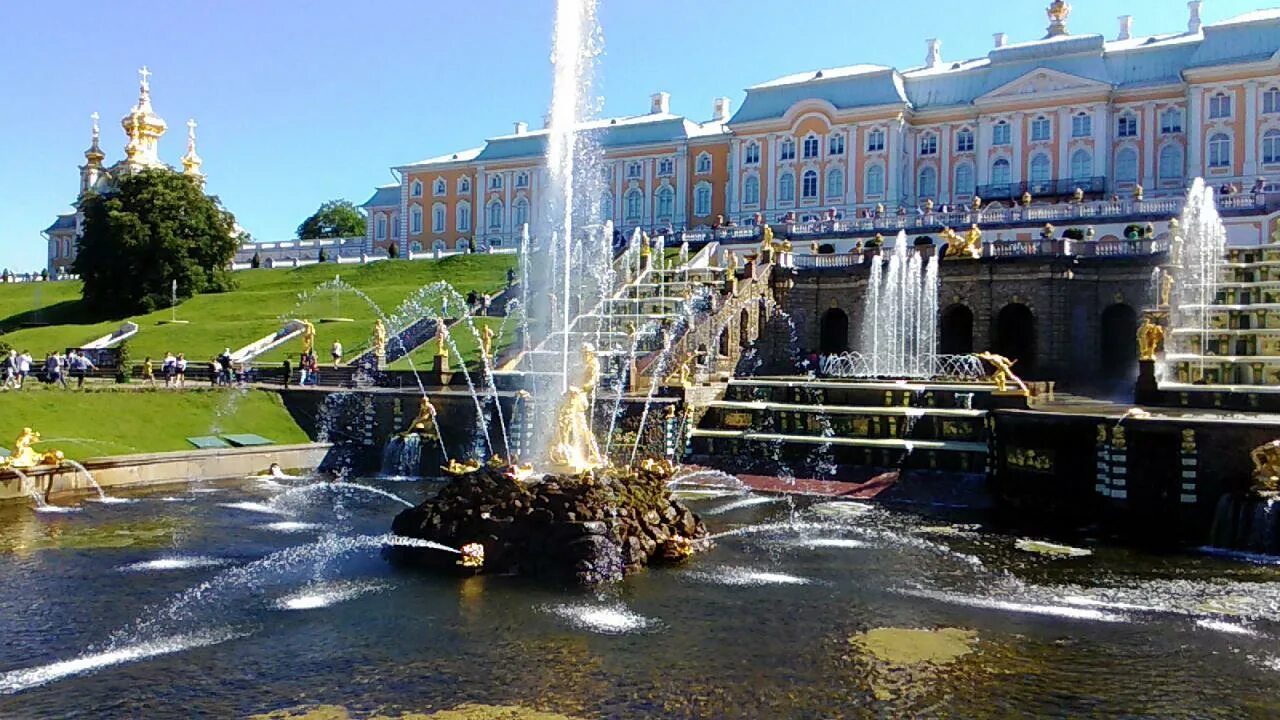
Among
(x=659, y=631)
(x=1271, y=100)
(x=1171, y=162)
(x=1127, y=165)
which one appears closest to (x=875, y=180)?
(x=1127, y=165)

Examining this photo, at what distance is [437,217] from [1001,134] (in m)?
44.1

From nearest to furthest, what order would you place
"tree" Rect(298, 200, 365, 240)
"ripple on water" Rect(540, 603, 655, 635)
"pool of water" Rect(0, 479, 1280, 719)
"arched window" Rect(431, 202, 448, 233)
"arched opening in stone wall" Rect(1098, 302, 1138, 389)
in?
"pool of water" Rect(0, 479, 1280, 719) → "ripple on water" Rect(540, 603, 655, 635) → "arched opening in stone wall" Rect(1098, 302, 1138, 389) → "arched window" Rect(431, 202, 448, 233) → "tree" Rect(298, 200, 365, 240)

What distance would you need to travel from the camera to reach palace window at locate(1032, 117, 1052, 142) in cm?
5675

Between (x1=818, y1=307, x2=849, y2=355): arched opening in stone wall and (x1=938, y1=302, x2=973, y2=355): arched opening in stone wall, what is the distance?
3.57 m

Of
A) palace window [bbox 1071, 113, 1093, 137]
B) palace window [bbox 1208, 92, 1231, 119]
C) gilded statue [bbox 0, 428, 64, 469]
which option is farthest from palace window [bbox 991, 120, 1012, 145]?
gilded statue [bbox 0, 428, 64, 469]

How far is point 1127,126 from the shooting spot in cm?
5556

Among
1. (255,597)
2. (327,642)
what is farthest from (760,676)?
(255,597)

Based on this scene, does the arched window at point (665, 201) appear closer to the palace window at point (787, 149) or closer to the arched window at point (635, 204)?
the arched window at point (635, 204)

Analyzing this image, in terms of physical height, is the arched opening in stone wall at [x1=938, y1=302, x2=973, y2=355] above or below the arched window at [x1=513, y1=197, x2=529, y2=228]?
below

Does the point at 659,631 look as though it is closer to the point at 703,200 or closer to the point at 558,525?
the point at 558,525

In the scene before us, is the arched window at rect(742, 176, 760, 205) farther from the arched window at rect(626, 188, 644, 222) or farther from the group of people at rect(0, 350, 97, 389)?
the group of people at rect(0, 350, 97, 389)

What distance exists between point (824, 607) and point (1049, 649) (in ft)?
8.88

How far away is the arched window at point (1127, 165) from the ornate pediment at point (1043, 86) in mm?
3593

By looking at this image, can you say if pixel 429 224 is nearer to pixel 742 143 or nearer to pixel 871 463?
pixel 742 143
